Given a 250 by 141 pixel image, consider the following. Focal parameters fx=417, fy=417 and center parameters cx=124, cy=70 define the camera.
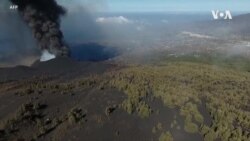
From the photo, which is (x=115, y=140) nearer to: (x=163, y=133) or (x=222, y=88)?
(x=163, y=133)

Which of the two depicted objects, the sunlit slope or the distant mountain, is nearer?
the sunlit slope

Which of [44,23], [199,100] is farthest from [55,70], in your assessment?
[199,100]

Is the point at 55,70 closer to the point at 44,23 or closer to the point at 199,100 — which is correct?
the point at 44,23

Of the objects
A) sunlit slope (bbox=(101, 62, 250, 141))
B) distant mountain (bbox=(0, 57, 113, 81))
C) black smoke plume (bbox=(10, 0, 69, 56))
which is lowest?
sunlit slope (bbox=(101, 62, 250, 141))

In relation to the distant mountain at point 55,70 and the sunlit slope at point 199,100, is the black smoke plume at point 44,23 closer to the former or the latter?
the distant mountain at point 55,70

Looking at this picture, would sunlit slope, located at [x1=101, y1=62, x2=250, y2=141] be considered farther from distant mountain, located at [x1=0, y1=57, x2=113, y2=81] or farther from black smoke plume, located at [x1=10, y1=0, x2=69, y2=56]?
black smoke plume, located at [x1=10, y1=0, x2=69, y2=56]

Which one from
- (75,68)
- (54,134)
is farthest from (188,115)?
(75,68)

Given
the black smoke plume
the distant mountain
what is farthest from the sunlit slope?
the black smoke plume

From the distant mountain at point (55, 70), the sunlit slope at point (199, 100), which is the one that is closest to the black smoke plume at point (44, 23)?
the distant mountain at point (55, 70)
